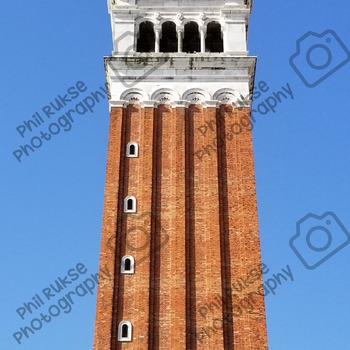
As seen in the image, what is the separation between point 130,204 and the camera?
3170cm

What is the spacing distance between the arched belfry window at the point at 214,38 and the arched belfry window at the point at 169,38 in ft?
5.28

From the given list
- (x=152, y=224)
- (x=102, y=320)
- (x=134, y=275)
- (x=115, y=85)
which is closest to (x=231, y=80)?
(x=115, y=85)

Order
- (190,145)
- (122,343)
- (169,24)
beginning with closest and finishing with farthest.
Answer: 1. (122,343)
2. (190,145)
3. (169,24)

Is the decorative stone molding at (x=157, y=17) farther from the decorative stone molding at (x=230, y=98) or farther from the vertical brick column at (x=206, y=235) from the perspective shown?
the vertical brick column at (x=206, y=235)

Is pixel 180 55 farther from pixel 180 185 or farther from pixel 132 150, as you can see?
pixel 180 185

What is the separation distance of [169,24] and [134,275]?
45.2 feet

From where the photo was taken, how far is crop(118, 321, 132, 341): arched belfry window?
28.2 metres

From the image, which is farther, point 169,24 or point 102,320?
point 169,24

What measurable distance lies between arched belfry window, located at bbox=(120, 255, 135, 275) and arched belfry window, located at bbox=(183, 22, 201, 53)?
12.2 m

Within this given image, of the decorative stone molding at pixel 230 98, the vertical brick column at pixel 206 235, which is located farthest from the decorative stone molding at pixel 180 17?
the vertical brick column at pixel 206 235

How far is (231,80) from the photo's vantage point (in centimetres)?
3531

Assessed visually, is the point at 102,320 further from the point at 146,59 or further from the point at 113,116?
the point at 146,59

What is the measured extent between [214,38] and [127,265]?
1341 centimetres

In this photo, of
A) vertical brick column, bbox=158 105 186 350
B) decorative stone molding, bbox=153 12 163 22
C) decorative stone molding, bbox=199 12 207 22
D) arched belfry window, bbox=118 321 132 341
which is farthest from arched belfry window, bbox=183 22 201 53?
arched belfry window, bbox=118 321 132 341
